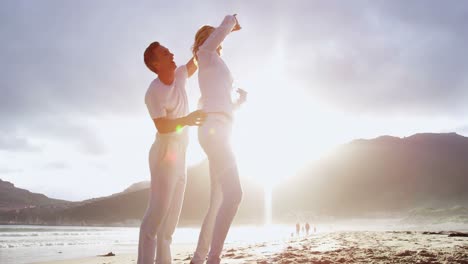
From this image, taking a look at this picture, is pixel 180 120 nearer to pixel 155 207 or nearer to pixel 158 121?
pixel 158 121

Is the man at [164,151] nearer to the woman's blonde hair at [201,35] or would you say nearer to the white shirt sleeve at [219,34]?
the woman's blonde hair at [201,35]

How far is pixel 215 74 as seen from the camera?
12.8 feet

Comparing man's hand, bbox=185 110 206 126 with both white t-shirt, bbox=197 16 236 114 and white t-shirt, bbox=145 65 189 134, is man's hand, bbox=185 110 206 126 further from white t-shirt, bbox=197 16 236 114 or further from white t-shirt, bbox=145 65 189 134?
white t-shirt, bbox=145 65 189 134

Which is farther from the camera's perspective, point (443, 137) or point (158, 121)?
point (443, 137)

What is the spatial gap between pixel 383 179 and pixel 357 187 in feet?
32.3

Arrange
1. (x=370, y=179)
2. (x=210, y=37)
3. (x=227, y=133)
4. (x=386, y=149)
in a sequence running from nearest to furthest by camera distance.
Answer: (x=227, y=133) < (x=210, y=37) < (x=370, y=179) < (x=386, y=149)

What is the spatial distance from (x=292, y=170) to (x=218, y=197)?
15491 centimetres

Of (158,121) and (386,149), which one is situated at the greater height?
(386,149)

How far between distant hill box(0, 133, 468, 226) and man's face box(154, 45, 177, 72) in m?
123

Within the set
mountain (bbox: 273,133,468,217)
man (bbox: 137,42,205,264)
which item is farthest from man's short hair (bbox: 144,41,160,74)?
mountain (bbox: 273,133,468,217)

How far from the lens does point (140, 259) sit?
12.6ft

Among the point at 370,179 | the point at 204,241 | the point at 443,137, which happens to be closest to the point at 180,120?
the point at 204,241

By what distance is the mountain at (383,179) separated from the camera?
123312 mm

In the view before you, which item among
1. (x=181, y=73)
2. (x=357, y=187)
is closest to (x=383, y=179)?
(x=357, y=187)
